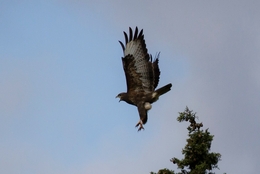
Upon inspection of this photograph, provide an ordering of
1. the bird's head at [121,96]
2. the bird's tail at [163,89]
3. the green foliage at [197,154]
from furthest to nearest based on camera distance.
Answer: the bird's head at [121,96] → the bird's tail at [163,89] → the green foliage at [197,154]

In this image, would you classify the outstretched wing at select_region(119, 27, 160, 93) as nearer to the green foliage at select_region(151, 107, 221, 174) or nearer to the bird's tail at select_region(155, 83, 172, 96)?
the bird's tail at select_region(155, 83, 172, 96)

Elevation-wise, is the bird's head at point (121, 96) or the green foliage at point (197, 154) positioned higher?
the bird's head at point (121, 96)

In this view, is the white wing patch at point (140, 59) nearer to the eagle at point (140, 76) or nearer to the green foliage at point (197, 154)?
the eagle at point (140, 76)

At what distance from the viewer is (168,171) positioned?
13609 millimetres

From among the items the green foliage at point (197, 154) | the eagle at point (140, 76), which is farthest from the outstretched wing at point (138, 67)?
the green foliage at point (197, 154)

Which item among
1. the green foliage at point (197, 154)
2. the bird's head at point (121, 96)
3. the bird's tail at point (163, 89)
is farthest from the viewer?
the bird's head at point (121, 96)

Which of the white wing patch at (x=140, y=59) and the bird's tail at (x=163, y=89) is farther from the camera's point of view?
the white wing patch at (x=140, y=59)

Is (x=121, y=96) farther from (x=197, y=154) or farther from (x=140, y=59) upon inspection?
(x=197, y=154)

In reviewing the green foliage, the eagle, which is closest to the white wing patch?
the eagle

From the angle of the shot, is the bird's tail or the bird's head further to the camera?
the bird's head

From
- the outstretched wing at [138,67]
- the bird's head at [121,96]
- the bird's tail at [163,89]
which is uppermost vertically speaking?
the outstretched wing at [138,67]

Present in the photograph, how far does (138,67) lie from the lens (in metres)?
19.5

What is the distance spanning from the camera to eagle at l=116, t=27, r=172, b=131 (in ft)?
62.3

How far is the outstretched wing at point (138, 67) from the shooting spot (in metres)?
19.3
